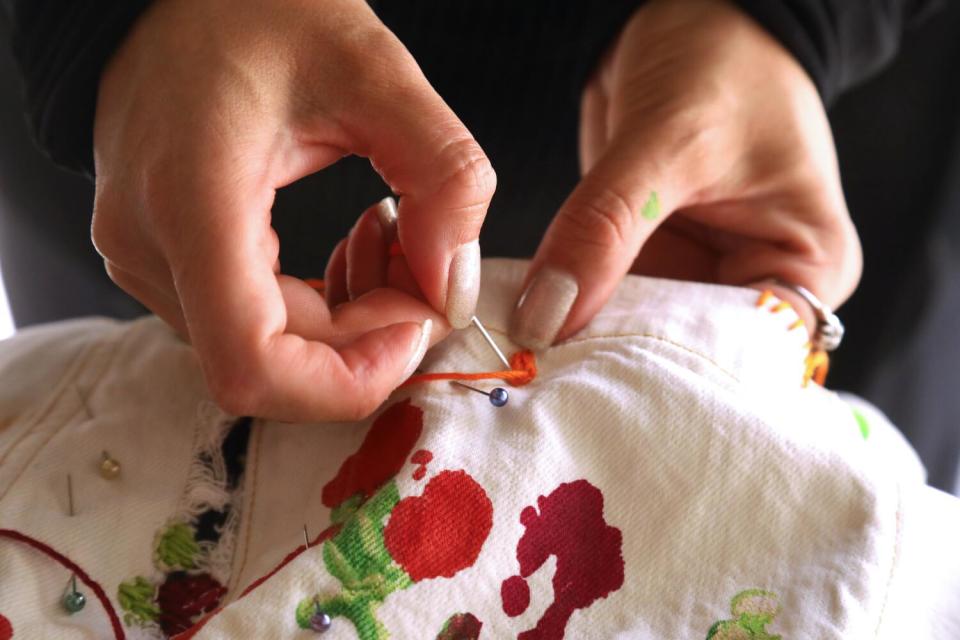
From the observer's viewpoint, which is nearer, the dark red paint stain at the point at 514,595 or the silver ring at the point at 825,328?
the dark red paint stain at the point at 514,595

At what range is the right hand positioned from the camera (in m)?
0.50

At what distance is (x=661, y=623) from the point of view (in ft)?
1.64

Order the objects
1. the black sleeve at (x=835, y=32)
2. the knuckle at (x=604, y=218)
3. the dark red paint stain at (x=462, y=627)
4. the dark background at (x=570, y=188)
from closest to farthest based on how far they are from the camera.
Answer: the dark red paint stain at (x=462, y=627) → the knuckle at (x=604, y=218) → the black sleeve at (x=835, y=32) → the dark background at (x=570, y=188)

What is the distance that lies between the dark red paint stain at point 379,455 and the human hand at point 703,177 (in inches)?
5.2

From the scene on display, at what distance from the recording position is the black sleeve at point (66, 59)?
2.04 ft

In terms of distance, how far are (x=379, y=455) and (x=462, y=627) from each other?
0.40 ft

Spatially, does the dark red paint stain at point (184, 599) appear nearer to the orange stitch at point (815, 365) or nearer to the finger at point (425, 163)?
the finger at point (425, 163)

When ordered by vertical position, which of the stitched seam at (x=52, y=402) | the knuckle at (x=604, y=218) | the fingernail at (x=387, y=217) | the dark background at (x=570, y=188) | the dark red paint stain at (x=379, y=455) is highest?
the fingernail at (x=387, y=217)

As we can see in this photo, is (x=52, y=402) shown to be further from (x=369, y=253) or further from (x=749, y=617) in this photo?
(x=749, y=617)

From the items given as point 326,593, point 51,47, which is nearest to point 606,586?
point 326,593

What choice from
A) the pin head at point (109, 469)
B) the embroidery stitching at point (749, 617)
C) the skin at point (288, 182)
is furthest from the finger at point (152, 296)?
the embroidery stitching at point (749, 617)

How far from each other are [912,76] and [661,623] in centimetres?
87

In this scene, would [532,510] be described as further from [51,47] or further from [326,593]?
[51,47]

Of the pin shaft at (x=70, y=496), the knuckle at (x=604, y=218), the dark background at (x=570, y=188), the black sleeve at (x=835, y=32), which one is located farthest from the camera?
the dark background at (x=570, y=188)
